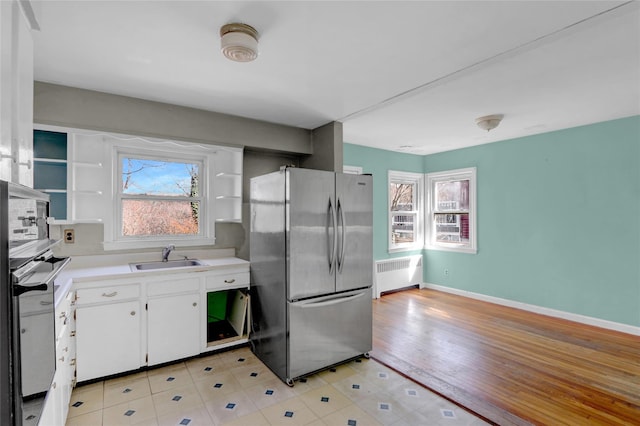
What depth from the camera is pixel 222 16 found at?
5.90ft

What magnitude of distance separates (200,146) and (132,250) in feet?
4.03

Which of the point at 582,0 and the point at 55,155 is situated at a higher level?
the point at 582,0

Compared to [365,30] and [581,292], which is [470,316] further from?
[365,30]

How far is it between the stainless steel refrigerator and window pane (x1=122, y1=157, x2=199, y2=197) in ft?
2.73

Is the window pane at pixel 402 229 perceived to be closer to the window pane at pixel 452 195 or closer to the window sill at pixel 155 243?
the window pane at pixel 452 195

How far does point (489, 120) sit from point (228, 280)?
3339 mm

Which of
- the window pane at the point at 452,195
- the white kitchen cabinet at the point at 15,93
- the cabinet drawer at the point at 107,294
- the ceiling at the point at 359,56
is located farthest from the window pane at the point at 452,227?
the white kitchen cabinet at the point at 15,93

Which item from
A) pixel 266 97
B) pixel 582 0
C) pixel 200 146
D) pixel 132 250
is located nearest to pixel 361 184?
pixel 266 97

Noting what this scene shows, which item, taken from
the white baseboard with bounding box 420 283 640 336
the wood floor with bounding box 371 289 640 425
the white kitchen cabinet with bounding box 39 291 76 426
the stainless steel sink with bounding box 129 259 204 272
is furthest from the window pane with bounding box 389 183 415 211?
the white kitchen cabinet with bounding box 39 291 76 426

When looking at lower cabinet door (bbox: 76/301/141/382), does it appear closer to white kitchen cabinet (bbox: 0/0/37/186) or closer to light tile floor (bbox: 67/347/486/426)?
light tile floor (bbox: 67/347/486/426)

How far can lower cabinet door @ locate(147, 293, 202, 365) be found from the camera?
2.81 meters

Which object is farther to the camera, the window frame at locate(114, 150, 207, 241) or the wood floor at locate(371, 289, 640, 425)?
the window frame at locate(114, 150, 207, 241)

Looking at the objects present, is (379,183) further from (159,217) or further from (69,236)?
(69,236)

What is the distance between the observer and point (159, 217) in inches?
134
